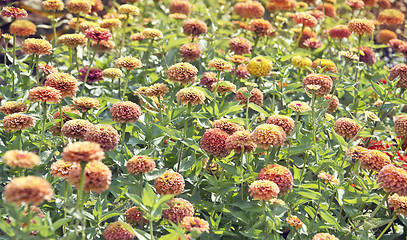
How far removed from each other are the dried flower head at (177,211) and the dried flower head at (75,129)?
53cm

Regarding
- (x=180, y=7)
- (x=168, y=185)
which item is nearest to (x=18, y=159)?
(x=168, y=185)

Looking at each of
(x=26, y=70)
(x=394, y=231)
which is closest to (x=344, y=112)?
(x=394, y=231)

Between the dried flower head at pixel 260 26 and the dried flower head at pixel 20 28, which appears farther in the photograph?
the dried flower head at pixel 260 26

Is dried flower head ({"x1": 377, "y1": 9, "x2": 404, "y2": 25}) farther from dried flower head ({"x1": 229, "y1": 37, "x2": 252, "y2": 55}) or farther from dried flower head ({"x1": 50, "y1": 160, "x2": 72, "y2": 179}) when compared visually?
dried flower head ({"x1": 50, "y1": 160, "x2": 72, "y2": 179})

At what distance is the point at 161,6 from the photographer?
466 cm

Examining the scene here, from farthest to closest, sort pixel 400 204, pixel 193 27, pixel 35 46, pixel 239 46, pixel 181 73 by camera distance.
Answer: pixel 193 27
pixel 239 46
pixel 35 46
pixel 181 73
pixel 400 204

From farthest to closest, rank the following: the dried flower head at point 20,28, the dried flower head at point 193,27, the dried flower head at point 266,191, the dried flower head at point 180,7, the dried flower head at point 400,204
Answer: the dried flower head at point 180,7 → the dried flower head at point 193,27 → the dried flower head at point 20,28 → the dried flower head at point 400,204 → the dried flower head at point 266,191

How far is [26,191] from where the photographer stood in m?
1.20

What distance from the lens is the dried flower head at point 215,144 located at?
74.0 inches

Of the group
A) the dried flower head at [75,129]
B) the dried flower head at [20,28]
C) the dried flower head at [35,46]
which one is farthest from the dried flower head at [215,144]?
the dried flower head at [20,28]

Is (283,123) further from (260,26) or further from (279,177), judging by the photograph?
(260,26)

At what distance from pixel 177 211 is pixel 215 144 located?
38 centimetres

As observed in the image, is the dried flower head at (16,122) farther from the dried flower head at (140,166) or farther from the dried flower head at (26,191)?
the dried flower head at (26,191)

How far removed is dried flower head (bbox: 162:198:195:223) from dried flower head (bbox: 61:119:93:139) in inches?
20.8
